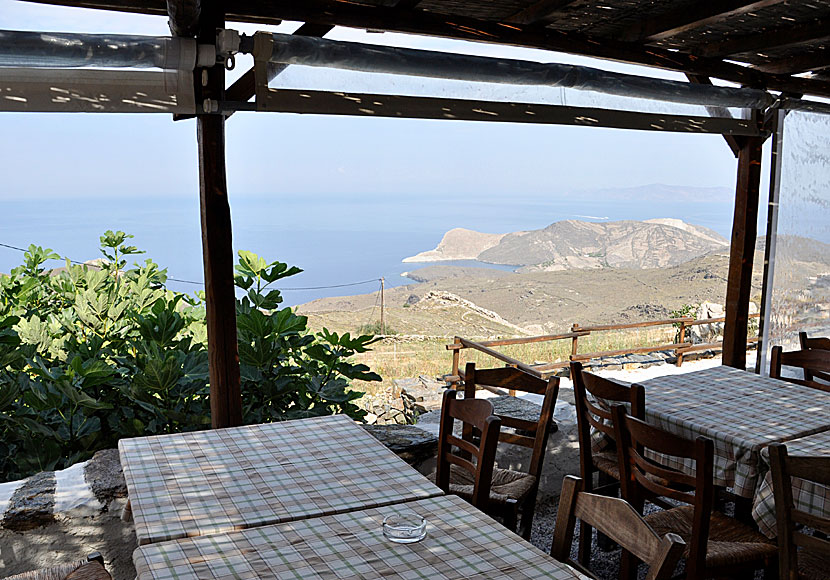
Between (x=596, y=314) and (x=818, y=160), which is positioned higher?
(x=818, y=160)

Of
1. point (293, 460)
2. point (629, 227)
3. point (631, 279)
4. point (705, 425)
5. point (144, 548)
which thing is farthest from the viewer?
point (629, 227)

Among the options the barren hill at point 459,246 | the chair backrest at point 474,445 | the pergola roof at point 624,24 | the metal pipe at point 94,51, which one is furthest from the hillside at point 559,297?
the metal pipe at point 94,51

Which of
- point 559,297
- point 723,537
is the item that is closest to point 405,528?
point 723,537

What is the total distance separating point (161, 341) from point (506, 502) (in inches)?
77.8


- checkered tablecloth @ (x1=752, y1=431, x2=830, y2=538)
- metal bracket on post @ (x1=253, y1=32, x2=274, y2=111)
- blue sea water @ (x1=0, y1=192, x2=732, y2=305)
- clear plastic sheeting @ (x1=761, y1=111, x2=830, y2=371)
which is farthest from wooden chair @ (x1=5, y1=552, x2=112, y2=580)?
blue sea water @ (x1=0, y1=192, x2=732, y2=305)

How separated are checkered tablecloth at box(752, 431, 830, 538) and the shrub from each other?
185 centimetres

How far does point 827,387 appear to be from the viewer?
11.6 feet

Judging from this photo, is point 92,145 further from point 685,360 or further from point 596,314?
point 685,360

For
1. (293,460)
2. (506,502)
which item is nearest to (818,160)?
(506,502)

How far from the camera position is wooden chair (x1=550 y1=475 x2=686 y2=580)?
129 centimetres

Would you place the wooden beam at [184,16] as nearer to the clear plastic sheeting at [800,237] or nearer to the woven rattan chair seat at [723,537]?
the woven rattan chair seat at [723,537]

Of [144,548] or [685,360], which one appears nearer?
[144,548]

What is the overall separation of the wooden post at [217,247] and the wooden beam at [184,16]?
4.4 inches

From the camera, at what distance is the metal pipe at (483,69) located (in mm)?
2807
